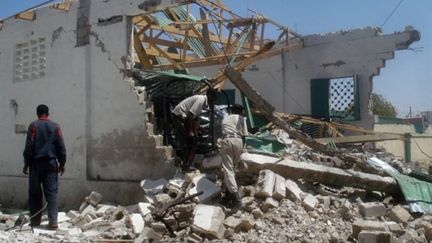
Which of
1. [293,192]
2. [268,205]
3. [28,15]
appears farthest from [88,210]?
[28,15]

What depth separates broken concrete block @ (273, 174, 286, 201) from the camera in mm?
6559

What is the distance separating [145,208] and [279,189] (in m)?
1.81

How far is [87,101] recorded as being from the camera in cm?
859

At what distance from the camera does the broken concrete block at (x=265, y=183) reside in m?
6.52

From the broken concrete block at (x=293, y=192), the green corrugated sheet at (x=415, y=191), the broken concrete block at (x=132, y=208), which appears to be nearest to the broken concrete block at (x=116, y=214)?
the broken concrete block at (x=132, y=208)

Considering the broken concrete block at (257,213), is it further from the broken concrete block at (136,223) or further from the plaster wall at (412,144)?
the plaster wall at (412,144)

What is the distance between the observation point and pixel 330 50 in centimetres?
1355

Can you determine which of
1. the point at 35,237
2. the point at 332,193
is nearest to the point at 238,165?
the point at 332,193

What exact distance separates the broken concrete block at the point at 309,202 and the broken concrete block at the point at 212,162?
1388mm

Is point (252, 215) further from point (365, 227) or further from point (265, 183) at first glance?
point (365, 227)

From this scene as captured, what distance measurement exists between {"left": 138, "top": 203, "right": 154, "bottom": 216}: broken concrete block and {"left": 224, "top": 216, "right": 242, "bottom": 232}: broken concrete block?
1215 millimetres

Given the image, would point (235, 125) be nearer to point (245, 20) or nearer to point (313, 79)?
point (245, 20)

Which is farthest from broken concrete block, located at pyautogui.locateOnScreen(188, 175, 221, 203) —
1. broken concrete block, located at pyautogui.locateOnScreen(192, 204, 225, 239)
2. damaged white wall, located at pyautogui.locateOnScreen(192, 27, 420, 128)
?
damaged white wall, located at pyautogui.locateOnScreen(192, 27, 420, 128)

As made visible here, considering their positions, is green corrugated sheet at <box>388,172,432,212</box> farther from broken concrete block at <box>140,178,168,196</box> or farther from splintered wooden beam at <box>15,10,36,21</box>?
splintered wooden beam at <box>15,10,36,21</box>
